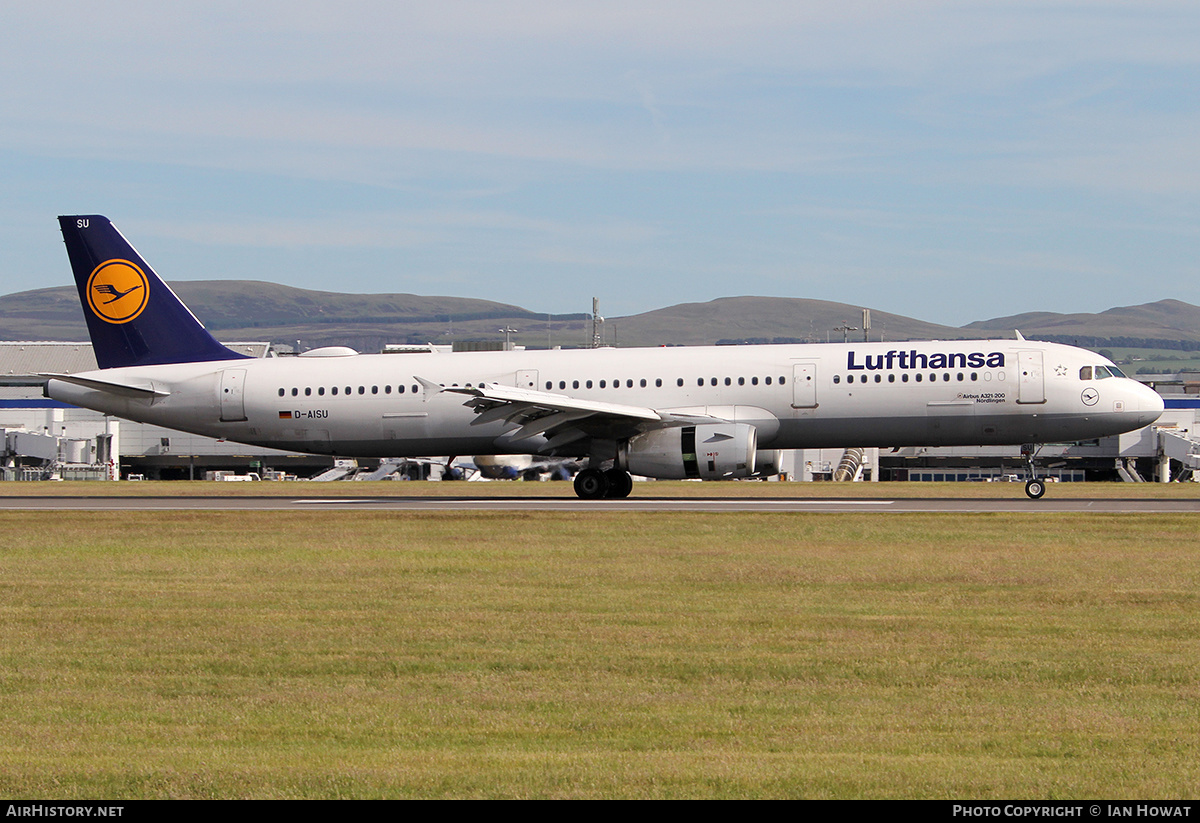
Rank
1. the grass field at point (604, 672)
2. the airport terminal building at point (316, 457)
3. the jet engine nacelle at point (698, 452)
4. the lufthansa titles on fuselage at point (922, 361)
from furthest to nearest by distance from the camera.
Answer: the airport terminal building at point (316, 457) → the lufthansa titles on fuselage at point (922, 361) → the jet engine nacelle at point (698, 452) → the grass field at point (604, 672)

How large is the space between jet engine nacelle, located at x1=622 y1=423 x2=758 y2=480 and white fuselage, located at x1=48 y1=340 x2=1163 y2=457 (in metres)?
1.44

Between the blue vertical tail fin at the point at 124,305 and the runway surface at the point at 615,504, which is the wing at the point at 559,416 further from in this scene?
the blue vertical tail fin at the point at 124,305

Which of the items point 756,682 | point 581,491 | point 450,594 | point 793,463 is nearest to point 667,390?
point 581,491

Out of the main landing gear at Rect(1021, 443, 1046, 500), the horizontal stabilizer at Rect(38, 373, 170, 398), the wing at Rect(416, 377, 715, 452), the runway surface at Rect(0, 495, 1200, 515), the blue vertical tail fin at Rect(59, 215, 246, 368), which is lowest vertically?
the runway surface at Rect(0, 495, 1200, 515)

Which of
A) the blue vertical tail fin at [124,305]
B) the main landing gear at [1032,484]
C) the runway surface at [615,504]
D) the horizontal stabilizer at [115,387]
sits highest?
the blue vertical tail fin at [124,305]

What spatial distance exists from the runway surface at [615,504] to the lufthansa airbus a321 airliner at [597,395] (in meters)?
1.34

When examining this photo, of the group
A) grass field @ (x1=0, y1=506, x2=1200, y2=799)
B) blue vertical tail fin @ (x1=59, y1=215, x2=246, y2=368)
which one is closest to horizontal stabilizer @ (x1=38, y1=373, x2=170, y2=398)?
blue vertical tail fin @ (x1=59, y1=215, x2=246, y2=368)

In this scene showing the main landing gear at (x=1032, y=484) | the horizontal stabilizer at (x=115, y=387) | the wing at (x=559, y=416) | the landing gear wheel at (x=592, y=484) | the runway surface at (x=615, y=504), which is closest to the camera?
the runway surface at (x=615, y=504)

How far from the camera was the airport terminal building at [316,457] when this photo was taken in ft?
240

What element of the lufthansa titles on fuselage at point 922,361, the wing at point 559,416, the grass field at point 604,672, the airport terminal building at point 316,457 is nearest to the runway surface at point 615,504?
the wing at point 559,416

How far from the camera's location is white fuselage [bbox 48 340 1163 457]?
3412cm

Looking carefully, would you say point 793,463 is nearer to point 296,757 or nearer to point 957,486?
point 957,486

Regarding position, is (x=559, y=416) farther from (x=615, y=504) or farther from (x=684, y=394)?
(x=684, y=394)

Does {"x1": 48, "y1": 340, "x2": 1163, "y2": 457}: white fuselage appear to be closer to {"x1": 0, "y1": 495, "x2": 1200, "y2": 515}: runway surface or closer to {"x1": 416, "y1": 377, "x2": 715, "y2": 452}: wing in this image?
{"x1": 416, "y1": 377, "x2": 715, "y2": 452}: wing
